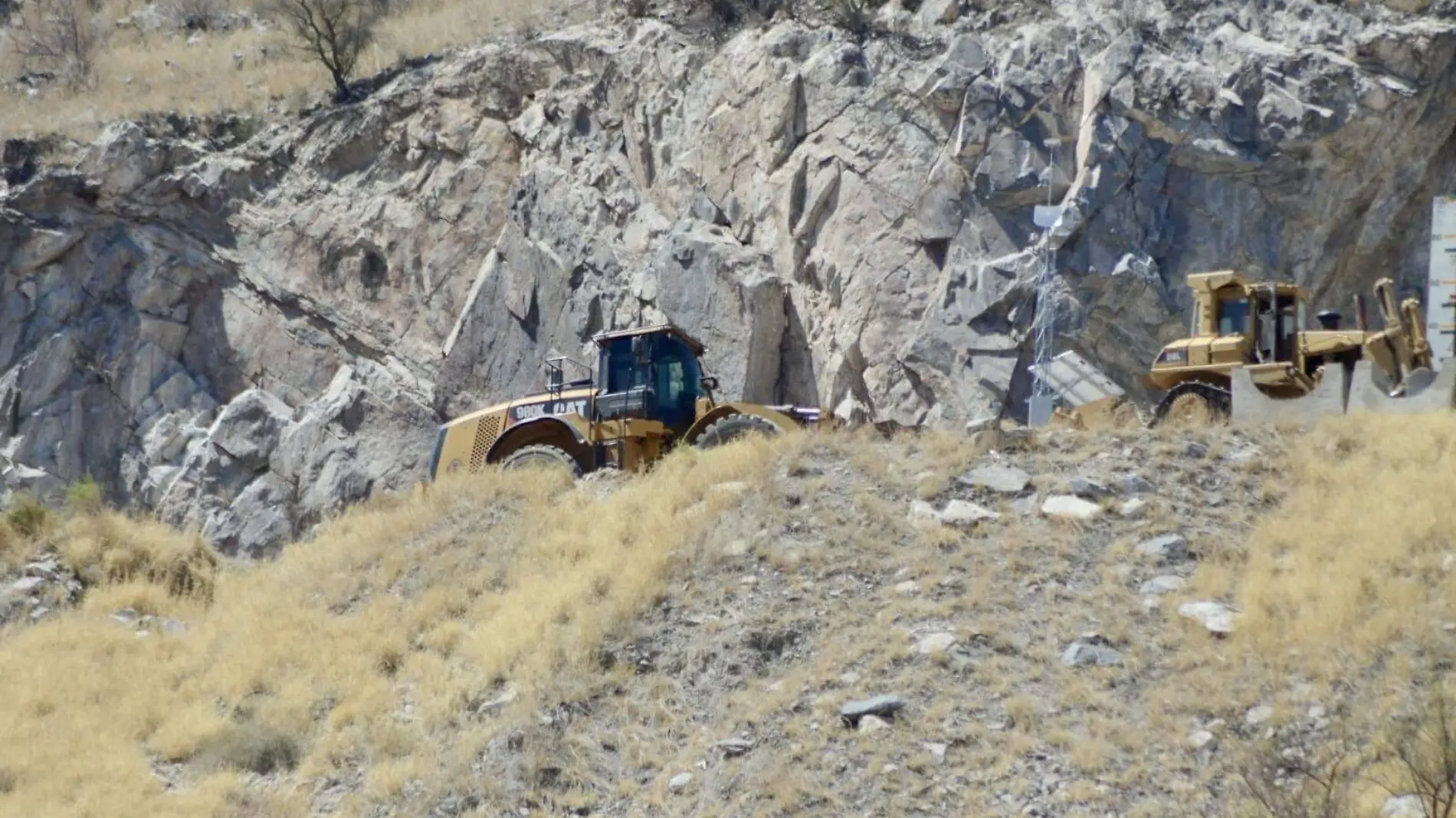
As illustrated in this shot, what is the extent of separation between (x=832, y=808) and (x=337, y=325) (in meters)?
25.3

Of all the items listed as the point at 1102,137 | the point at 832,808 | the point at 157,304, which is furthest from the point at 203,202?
the point at 832,808

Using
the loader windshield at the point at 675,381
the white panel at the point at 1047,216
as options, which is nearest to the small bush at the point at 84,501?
the loader windshield at the point at 675,381

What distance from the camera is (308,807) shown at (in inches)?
522

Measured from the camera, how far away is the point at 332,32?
129 ft

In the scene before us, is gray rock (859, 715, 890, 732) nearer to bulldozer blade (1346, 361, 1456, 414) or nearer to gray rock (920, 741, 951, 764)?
gray rock (920, 741, 951, 764)

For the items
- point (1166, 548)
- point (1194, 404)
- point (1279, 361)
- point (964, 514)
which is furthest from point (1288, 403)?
point (964, 514)

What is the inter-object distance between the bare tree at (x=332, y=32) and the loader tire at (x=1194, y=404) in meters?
24.8

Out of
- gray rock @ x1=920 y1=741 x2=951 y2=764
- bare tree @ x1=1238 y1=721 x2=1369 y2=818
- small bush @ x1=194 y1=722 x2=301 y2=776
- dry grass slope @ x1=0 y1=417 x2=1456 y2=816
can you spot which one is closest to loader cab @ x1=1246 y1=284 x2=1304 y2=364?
dry grass slope @ x1=0 y1=417 x2=1456 y2=816

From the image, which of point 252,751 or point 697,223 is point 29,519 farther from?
point 697,223

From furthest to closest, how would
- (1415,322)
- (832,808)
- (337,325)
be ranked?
(337,325) → (1415,322) → (832,808)

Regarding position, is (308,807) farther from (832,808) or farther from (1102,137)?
(1102,137)

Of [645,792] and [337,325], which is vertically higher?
[337,325]

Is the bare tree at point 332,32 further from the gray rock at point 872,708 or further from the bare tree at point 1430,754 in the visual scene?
the bare tree at point 1430,754

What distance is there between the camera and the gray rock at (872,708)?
41.0 feet
